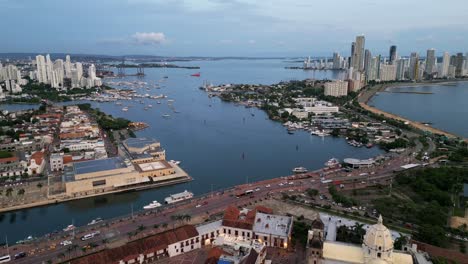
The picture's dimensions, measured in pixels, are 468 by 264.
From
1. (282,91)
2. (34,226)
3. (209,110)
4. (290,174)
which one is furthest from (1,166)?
(282,91)

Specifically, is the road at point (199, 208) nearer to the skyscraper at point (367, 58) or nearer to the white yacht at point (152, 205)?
the white yacht at point (152, 205)

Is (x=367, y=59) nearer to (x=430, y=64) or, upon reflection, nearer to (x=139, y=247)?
(x=430, y=64)

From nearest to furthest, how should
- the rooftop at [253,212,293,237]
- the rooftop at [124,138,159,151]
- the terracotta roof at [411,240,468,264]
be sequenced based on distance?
1. the terracotta roof at [411,240,468,264]
2. the rooftop at [253,212,293,237]
3. the rooftop at [124,138,159,151]

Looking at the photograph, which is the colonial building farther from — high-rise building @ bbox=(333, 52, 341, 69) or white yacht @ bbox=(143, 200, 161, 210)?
high-rise building @ bbox=(333, 52, 341, 69)

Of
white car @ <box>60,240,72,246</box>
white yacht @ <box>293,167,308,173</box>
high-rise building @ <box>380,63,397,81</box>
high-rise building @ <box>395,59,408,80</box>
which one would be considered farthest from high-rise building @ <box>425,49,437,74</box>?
white car @ <box>60,240,72,246</box>

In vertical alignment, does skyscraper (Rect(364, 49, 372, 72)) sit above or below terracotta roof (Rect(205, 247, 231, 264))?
above

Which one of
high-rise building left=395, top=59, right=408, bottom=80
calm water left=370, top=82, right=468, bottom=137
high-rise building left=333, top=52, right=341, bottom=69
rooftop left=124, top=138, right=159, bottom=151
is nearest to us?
rooftop left=124, top=138, right=159, bottom=151

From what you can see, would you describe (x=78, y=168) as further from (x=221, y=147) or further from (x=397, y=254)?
(x=397, y=254)
